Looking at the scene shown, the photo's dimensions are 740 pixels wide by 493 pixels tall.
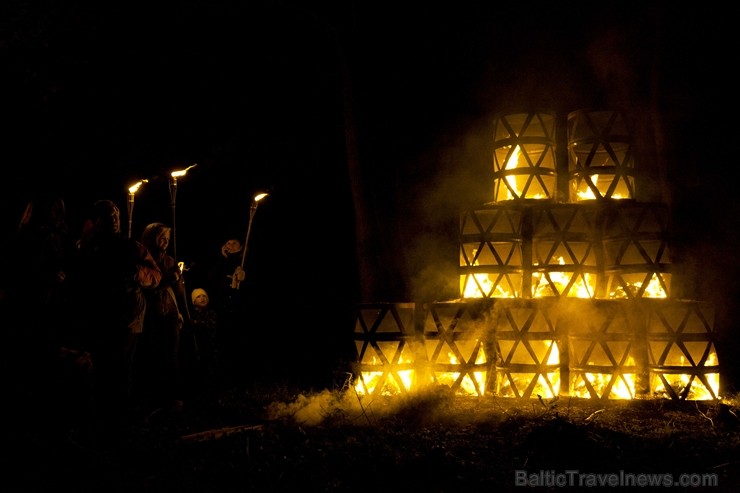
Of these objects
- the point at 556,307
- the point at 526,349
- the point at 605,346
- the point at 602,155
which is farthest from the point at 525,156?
the point at 605,346

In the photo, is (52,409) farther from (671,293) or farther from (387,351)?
(671,293)

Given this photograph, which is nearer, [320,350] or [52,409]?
[52,409]

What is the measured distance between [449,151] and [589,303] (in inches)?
175

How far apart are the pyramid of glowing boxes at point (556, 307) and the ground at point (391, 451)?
83 centimetres

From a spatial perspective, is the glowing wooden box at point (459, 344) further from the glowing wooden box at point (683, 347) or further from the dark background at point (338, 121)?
the dark background at point (338, 121)

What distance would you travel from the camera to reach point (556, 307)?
8.09 metres

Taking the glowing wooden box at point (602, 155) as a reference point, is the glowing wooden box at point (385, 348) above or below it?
below

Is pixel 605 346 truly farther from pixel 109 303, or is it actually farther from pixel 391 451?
pixel 109 303

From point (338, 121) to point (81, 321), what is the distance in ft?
21.0

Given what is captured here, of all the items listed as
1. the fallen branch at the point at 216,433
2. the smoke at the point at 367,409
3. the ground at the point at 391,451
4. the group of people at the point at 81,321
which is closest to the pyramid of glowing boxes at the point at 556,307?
the smoke at the point at 367,409

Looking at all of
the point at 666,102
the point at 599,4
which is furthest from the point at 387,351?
the point at 599,4

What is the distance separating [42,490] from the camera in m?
4.89

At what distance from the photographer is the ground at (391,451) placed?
5152 millimetres

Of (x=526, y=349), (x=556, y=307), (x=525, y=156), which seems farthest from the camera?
(x=525, y=156)
